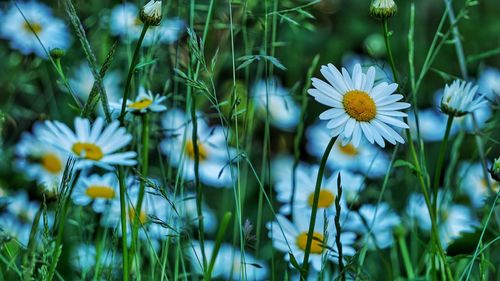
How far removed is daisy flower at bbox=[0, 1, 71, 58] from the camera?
202 cm

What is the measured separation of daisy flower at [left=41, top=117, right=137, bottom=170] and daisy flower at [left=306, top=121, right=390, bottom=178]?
35.6 inches

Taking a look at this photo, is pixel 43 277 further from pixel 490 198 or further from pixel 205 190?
pixel 205 190

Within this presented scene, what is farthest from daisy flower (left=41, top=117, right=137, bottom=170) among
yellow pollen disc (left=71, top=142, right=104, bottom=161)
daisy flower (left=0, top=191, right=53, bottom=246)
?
daisy flower (left=0, top=191, right=53, bottom=246)

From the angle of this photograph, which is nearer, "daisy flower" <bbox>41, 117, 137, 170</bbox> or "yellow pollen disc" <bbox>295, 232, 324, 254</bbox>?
"daisy flower" <bbox>41, 117, 137, 170</bbox>

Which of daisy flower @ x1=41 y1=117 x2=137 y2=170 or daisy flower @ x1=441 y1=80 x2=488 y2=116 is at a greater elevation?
daisy flower @ x1=441 y1=80 x2=488 y2=116

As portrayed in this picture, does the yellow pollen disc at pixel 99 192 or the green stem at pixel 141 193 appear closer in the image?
the green stem at pixel 141 193

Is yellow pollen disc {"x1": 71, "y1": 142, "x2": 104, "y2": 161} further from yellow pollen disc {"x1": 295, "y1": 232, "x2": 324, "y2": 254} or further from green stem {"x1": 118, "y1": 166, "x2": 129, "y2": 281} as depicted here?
yellow pollen disc {"x1": 295, "y1": 232, "x2": 324, "y2": 254}

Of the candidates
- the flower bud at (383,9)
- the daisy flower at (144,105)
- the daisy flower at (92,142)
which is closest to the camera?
the daisy flower at (92,142)

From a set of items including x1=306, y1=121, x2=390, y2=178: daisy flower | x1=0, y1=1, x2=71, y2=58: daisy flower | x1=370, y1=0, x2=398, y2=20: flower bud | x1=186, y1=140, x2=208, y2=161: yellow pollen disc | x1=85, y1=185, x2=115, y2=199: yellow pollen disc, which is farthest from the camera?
x1=0, y1=1, x2=71, y2=58: daisy flower

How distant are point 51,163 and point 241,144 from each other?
0.81 m

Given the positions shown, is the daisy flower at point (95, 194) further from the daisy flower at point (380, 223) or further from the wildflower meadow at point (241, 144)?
the daisy flower at point (380, 223)

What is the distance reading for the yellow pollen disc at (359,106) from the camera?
93 cm

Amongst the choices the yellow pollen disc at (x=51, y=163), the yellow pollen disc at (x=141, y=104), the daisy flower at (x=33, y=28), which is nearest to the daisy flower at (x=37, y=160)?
the yellow pollen disc at (x=51, y=163)

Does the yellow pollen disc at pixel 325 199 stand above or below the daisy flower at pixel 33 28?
below
